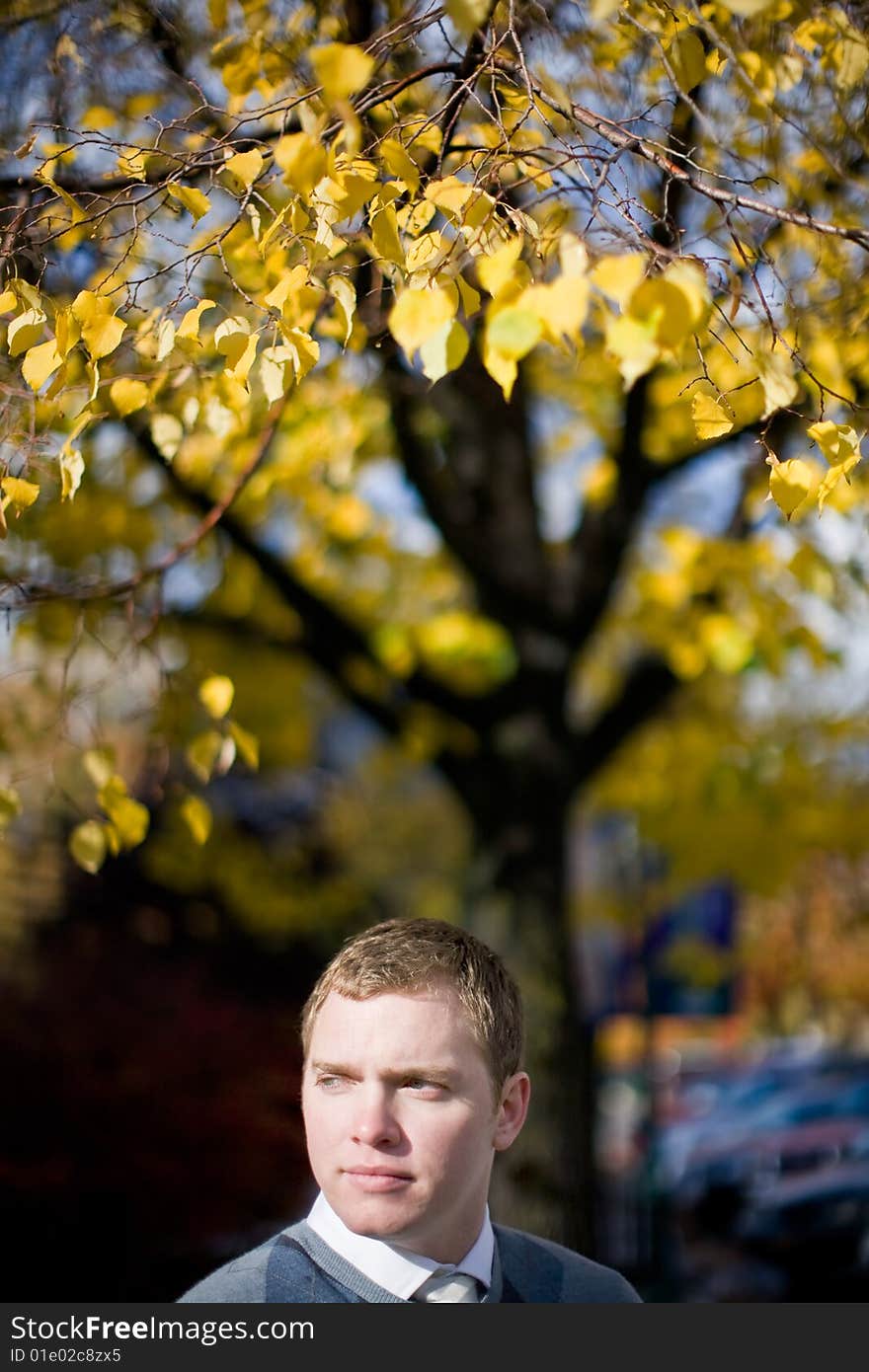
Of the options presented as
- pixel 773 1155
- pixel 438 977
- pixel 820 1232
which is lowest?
pixel 438 977

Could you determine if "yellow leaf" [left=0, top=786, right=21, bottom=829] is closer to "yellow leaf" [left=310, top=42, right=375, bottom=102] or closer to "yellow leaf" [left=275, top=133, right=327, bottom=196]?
"yellow leaf" [left=275, top=133, right=327, bottom=196]

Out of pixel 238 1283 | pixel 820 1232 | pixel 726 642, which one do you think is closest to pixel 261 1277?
pixel 238 1283

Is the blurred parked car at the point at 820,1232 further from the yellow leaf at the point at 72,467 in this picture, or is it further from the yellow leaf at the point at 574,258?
the yellow leaf at the point at 574,258

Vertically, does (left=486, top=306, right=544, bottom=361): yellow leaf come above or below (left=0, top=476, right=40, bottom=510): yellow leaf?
below

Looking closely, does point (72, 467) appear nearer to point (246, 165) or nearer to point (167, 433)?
point (246, 165)

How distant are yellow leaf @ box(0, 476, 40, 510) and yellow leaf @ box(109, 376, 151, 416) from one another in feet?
0.97

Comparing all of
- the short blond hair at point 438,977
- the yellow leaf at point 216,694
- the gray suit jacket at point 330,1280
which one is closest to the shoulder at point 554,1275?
the gray suit jacket at point 330,1280

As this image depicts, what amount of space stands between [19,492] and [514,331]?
1.11 m

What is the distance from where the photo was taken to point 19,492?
2270mm

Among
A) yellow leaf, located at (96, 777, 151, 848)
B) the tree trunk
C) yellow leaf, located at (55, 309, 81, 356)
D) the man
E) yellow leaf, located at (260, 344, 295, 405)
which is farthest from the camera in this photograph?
the tree trunk

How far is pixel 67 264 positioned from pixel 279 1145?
14.3ft

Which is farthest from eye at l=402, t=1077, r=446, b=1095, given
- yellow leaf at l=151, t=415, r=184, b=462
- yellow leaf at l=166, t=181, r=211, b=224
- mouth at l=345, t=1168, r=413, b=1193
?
yellow leaf at l=151, t=415, r=184, b=462

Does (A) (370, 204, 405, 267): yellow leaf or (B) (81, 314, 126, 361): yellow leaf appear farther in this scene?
(B) (81, 314, 126, 361): yellow leaf

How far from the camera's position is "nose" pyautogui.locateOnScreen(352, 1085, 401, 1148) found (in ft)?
5.55
